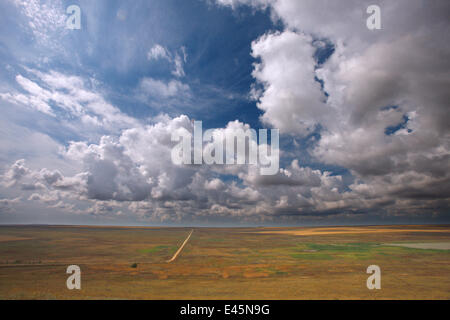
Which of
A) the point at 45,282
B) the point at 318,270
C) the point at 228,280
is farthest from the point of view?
the point at 318,270

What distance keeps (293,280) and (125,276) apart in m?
34.9
